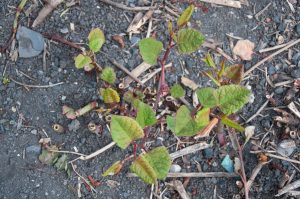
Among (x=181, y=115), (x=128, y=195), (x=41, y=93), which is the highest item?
(x=181, y=115)

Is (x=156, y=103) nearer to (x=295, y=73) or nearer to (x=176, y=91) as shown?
(x=176, y=91)

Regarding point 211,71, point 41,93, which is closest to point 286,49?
point 211,71

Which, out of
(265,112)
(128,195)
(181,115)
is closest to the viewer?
(181,115)

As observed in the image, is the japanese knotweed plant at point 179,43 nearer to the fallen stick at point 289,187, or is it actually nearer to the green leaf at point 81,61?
the green leaf at point 81,61

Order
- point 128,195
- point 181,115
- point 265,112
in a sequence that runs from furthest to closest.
→ point 265,112 → point 128,195 → point 181,115

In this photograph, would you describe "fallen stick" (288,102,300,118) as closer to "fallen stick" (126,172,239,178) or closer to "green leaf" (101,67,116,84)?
"fallen stick" (126,172,239,178)

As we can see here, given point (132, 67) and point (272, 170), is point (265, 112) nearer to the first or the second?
point (272, 170)
